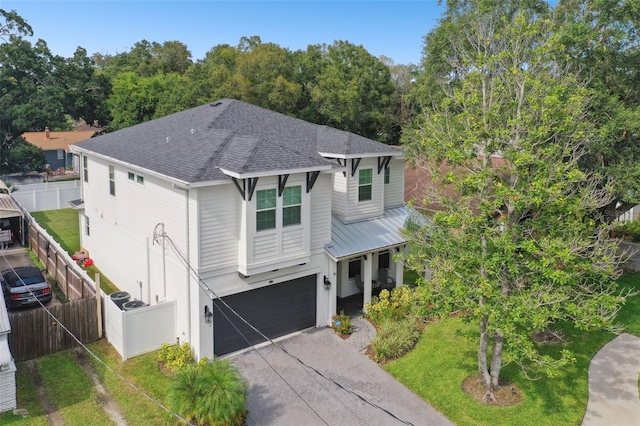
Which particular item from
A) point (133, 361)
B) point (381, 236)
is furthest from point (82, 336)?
point (381, 236)

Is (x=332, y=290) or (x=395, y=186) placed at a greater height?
(x=395, y=186)

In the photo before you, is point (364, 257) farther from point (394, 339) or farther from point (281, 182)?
point (281, 182)

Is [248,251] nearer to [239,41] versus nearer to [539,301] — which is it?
[539,301]

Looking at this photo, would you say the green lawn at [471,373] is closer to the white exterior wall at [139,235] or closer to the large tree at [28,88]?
the white exterior wall at [139,235]

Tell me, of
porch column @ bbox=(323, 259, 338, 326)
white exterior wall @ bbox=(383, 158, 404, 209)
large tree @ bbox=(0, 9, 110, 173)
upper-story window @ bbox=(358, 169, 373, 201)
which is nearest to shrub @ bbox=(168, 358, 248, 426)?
porch column @ bbox=(323, 259, 338, 326)

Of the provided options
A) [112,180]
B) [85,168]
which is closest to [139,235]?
[112,180]

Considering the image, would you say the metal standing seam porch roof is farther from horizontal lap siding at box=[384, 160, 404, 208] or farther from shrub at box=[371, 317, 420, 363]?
shrub at box=[371, 317, 420, 363]

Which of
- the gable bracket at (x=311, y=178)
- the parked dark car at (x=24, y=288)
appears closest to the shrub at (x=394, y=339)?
the gable bracket at (x=311, y=178)
